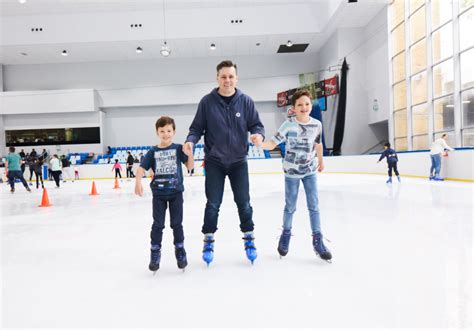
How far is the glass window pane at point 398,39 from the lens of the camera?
1320 cm

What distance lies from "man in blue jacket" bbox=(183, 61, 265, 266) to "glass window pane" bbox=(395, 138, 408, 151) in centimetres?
1256

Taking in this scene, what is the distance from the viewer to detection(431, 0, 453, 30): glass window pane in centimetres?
1034

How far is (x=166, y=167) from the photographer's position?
224 cm

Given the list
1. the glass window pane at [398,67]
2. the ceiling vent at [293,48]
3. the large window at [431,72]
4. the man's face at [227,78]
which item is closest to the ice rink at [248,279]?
the man's face at [227,78]

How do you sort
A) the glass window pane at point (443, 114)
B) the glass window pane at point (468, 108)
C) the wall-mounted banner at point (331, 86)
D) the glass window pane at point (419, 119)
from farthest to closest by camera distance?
the wall-mounted banner at point (331, 86)
the glass window pane at point (419, 119)
the glass window pane at point (443, 114)
the glass window pane at point (468, 108)

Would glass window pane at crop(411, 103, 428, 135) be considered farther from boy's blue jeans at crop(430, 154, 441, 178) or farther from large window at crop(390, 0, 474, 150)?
boy's blue jeans at crop(430, 154, 441, 178)

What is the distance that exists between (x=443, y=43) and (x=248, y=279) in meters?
11.7

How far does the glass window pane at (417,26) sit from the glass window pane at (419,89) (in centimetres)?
131

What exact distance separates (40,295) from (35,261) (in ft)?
2.63

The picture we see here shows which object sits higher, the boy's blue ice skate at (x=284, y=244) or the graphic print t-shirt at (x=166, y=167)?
the graphic print t-shirt at (x=166, y=167)

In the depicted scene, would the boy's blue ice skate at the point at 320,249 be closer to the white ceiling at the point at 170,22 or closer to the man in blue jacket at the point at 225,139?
the man in blue jacket at the point at 225,139

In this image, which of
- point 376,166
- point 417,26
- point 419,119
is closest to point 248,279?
point 419,119

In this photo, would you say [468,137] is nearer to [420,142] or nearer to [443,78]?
[443,78]

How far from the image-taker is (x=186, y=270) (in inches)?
88.4
